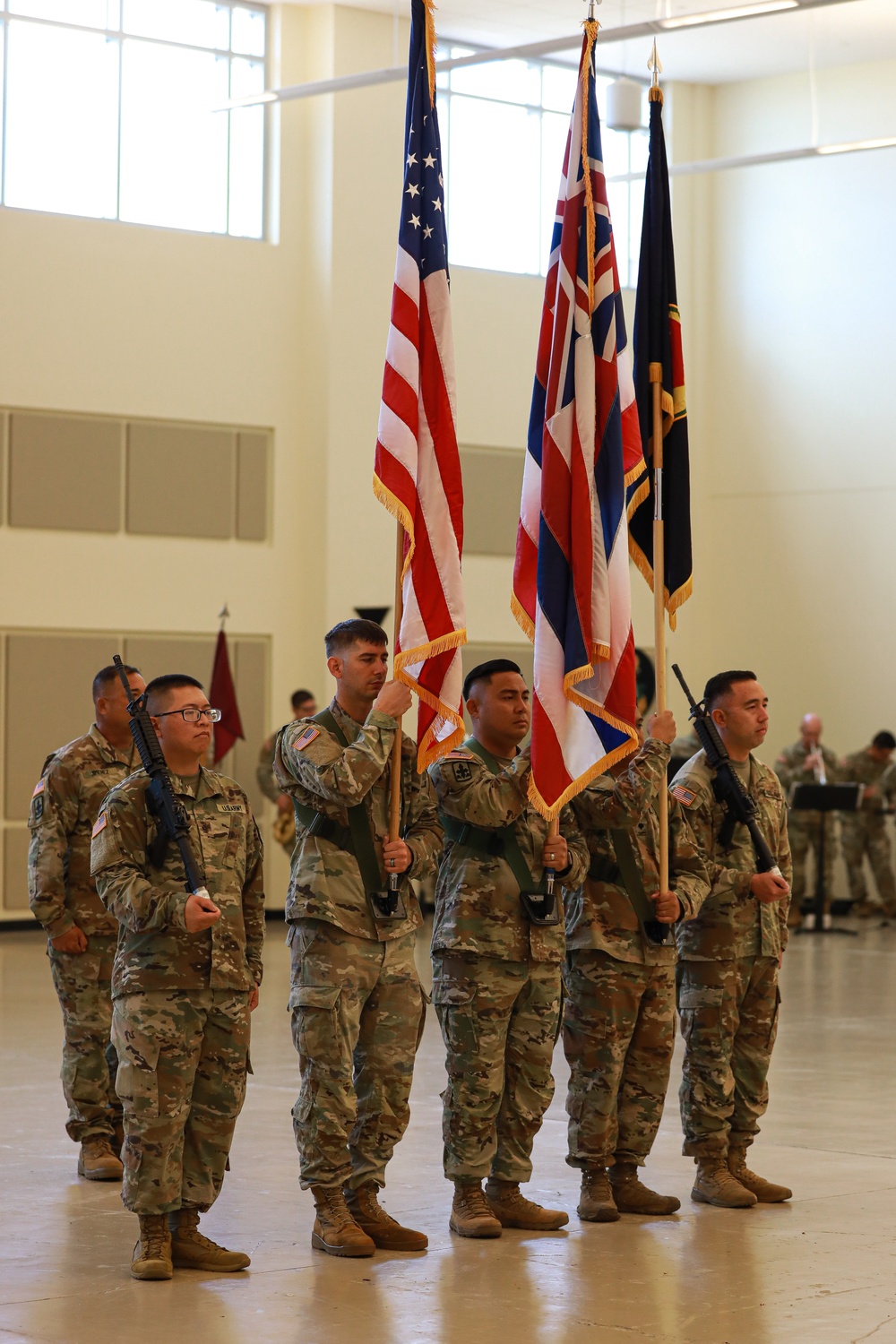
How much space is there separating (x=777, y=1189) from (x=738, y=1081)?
39cm

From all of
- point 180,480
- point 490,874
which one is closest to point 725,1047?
point 490,874

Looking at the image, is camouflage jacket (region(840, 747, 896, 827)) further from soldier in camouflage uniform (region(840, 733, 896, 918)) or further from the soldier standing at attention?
the soldier standing at attention

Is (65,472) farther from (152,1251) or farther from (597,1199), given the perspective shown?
(152,1251)

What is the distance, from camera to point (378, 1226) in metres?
5.74

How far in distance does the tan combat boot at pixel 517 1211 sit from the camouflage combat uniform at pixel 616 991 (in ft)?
0.68

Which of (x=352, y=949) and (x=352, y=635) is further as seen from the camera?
(x=352, y=635)

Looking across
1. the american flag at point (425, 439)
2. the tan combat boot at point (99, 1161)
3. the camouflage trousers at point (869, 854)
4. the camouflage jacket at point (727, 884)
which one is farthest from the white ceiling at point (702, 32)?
the tan combat boot at point (99, 1161)

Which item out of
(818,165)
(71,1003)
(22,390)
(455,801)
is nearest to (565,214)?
(455,801)

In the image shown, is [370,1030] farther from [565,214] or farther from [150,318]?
[150,318]

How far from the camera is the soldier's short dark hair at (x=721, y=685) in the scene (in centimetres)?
670

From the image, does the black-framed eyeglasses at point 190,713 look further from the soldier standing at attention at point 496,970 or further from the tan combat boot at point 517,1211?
the tan combat boot at point 517,1211

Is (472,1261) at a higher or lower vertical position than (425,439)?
lower

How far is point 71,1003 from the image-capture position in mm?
7078

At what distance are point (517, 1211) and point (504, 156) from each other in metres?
14.5
